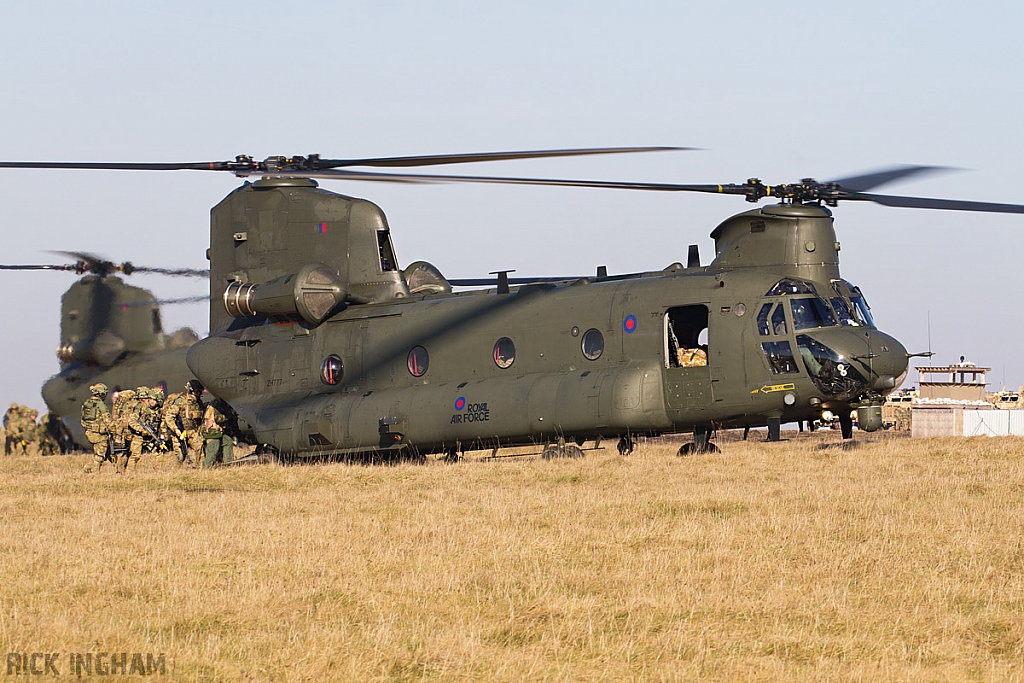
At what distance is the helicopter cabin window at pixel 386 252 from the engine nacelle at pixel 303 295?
97 centimetres

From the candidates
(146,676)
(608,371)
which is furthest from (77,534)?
(608,371)

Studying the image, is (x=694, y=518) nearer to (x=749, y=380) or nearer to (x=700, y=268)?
(x=749, y=380)

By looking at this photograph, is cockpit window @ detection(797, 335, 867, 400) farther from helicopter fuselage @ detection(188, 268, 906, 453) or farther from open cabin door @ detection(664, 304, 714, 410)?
open cabin door @ detection(664, 304, 714, 410)

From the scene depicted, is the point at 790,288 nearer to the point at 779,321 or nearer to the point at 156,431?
the point at 779,321

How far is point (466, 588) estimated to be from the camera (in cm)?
897

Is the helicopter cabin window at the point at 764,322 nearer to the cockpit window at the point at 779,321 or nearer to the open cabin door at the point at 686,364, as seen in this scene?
the cockpit window at the point at 779,321

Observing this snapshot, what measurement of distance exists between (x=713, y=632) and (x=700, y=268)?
497 inches

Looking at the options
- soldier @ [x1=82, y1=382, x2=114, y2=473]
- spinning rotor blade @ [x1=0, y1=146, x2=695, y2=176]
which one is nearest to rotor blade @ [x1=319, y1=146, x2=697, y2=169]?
spinning rotor blade @ [x1=0, y1=146, x2=695, y2=176]

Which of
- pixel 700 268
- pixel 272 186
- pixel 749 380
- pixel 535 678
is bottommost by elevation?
pixel 535 678

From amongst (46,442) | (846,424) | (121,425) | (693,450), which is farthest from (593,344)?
(46,442)

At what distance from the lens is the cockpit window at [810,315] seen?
18016mm

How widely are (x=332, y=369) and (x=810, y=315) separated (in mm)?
8693

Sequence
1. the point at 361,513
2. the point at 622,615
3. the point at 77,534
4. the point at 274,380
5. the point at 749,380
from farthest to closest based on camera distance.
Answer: the point at 274,380 → the point at 749,380 → the point at 361,513 → the point at 77,534 → the point at 622,615

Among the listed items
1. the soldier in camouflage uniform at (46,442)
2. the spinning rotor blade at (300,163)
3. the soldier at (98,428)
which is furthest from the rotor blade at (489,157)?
the soldier in camouflage uniform at (46,442)
